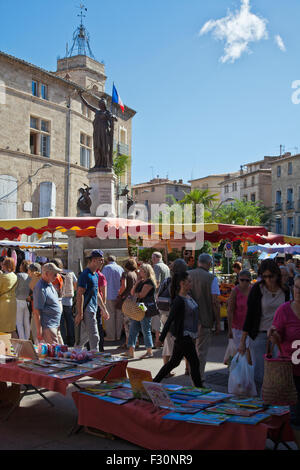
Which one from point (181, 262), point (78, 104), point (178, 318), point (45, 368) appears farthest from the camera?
point (78, 104)

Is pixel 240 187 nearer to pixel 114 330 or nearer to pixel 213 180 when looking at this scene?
pixel 213 180

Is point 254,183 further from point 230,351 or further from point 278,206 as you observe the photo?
point 230,351

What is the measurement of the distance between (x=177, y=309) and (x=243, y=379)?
1.05 meters

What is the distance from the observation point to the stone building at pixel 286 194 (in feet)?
189

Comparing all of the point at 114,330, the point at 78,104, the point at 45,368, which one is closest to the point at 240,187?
the point at 78,104

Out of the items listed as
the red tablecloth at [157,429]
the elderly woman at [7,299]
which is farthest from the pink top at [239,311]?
the elderly woman at [7,299]

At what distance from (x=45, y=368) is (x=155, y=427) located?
1.44m

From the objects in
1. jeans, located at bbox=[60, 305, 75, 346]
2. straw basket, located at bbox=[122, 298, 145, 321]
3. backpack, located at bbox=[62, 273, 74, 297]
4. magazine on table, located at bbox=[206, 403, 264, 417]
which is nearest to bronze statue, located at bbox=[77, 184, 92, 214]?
backpack, located at bbox=[62, 273, 74, 297]

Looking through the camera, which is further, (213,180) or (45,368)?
(213,180)

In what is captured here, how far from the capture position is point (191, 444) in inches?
143

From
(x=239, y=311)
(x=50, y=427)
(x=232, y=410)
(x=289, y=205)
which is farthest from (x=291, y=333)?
(x=289, y=205)

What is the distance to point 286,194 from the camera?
59406mm

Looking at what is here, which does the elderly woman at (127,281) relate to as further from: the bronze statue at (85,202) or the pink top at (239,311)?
the bronze statue at (85,202)

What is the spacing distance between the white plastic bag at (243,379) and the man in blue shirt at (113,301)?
521cm
